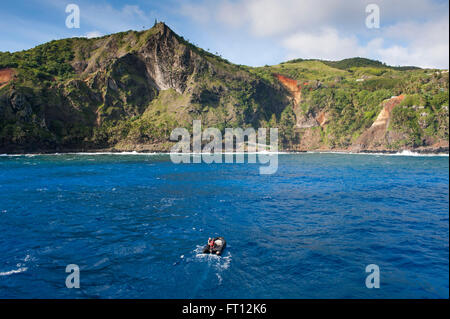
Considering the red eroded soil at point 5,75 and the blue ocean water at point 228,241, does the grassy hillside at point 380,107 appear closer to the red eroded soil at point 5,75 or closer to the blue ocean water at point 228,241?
the blue ocean water at point 228,241

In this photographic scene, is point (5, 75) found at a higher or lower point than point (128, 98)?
higher

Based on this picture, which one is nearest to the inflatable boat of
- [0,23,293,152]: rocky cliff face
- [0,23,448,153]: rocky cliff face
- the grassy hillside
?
the grassy hillside

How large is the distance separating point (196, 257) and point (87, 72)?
206 meters

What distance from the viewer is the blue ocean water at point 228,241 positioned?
50.9 feet

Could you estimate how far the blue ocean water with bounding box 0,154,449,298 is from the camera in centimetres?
1552

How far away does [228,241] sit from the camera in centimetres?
2266

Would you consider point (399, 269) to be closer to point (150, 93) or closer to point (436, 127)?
point (436, 127)

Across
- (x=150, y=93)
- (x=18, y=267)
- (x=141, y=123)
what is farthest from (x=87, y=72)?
(x=18, y=267)

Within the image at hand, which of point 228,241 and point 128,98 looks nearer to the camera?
point 228,241

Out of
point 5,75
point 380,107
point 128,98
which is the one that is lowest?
point 380,107

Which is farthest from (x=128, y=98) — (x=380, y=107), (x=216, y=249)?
(x=216, y=249)

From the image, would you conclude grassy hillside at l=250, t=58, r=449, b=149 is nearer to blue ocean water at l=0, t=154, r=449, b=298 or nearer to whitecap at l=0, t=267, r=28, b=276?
blue ocean water at l=0, t=154, r=449, b=298

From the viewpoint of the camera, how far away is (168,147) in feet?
497

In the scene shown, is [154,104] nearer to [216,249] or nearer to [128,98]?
[128,98]
